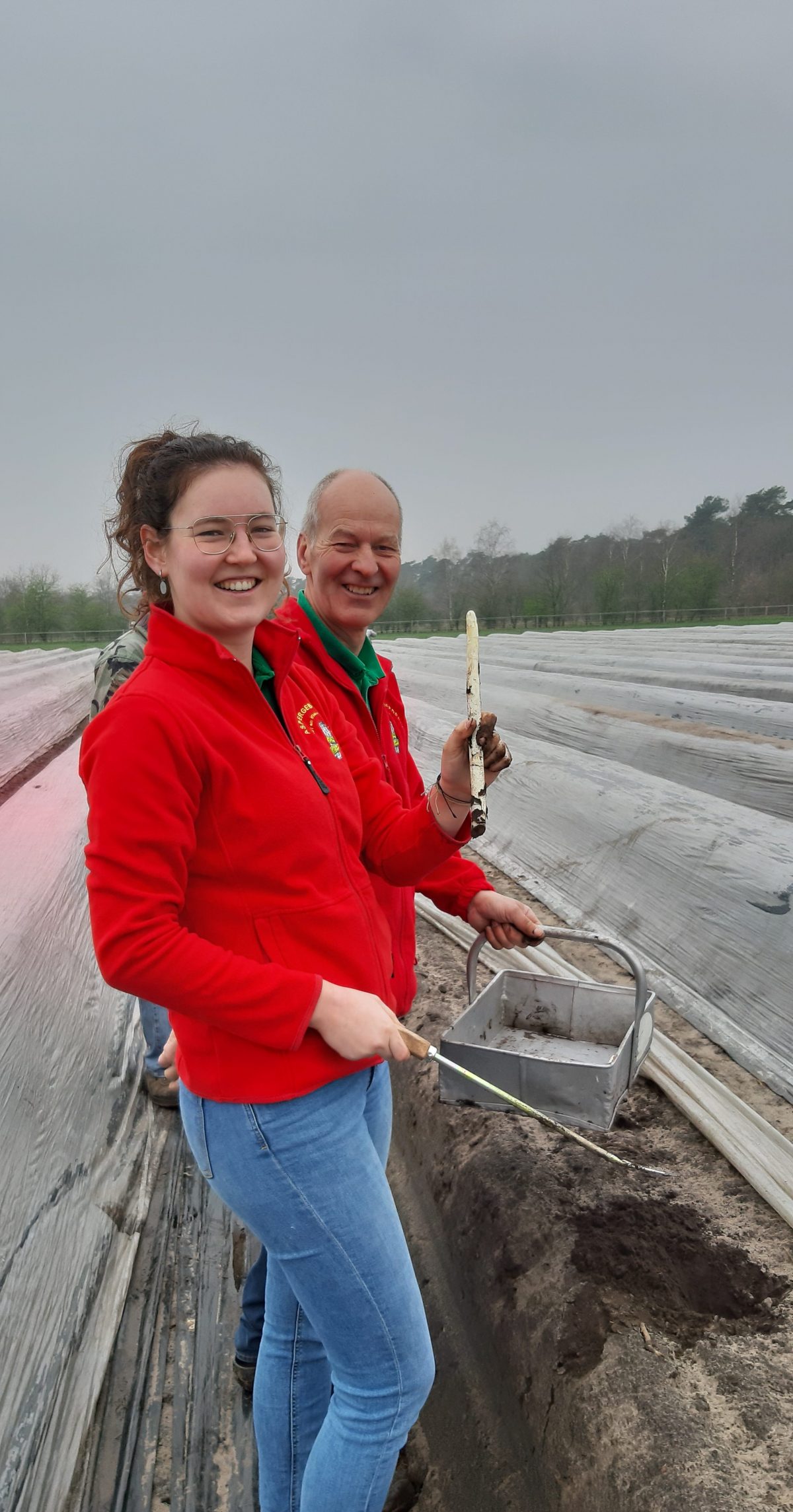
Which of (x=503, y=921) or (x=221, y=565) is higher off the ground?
(x=221, y=565)

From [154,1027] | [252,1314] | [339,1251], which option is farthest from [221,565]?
[154,1027]

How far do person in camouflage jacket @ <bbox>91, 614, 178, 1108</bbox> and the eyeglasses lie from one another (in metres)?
1.06

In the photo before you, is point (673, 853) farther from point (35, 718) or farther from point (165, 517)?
point (35, 718)

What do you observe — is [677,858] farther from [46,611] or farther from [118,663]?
[46,611]

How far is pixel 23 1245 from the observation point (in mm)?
1932

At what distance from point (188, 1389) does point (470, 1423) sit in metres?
0.62

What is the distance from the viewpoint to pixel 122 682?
2316 mm

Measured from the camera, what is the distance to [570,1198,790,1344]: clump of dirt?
170 centimetres

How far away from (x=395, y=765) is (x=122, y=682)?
34.0 inches

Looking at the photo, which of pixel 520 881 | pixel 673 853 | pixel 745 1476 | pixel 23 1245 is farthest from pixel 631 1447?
pixel 520 881

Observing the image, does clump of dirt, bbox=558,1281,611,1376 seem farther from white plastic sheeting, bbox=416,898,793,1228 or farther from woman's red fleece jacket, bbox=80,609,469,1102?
woman's red fleece jacket, bbox=80,609,469,1102

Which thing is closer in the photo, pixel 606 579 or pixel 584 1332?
pixel 584 1332

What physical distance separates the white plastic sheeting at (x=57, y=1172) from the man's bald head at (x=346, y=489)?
159 cm

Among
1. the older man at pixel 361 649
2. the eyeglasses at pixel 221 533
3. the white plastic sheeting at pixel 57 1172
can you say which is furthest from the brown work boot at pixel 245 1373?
the eyeglasses at pixel 221 533
